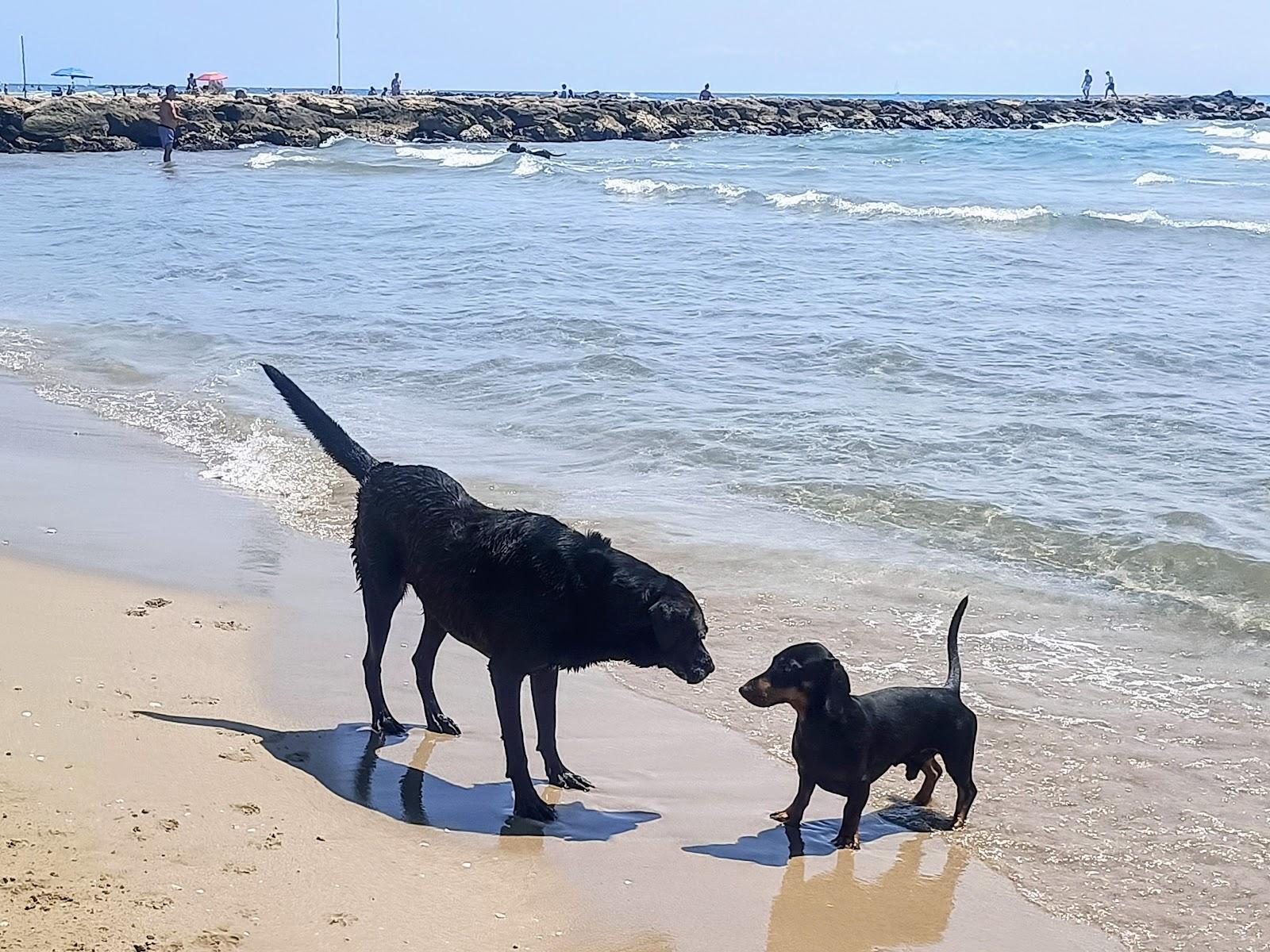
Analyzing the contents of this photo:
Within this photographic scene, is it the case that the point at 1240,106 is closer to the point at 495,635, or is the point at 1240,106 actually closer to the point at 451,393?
the point at 451,393

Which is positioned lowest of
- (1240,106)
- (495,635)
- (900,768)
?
(900,768)

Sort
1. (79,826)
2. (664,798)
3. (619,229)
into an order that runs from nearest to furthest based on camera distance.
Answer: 1. (79,826)
2. (664,798)
3. (619,229)

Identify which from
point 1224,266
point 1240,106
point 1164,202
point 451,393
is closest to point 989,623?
point 451,393

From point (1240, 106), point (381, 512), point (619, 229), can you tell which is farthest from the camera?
point (1240, 106)

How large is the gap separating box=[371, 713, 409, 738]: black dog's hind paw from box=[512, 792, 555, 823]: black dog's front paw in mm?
719

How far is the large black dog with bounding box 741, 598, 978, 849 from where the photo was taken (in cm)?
444

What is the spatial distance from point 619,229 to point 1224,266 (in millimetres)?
9644

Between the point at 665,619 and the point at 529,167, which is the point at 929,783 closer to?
the point at 665,619

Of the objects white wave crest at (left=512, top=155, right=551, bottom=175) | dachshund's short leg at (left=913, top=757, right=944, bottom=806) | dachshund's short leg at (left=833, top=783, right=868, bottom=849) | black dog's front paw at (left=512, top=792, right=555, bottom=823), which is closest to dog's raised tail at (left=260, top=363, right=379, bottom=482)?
black dog's front paw at (left=512, top=792, right=555, bottom=823)

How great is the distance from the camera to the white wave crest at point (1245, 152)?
42594 mm

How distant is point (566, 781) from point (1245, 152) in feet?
152

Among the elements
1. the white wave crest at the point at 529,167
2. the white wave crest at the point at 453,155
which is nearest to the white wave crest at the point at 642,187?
the white wave crest at the point at 529,167

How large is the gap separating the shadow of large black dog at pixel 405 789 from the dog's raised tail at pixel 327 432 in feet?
3.44

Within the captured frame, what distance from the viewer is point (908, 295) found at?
1647 cm
